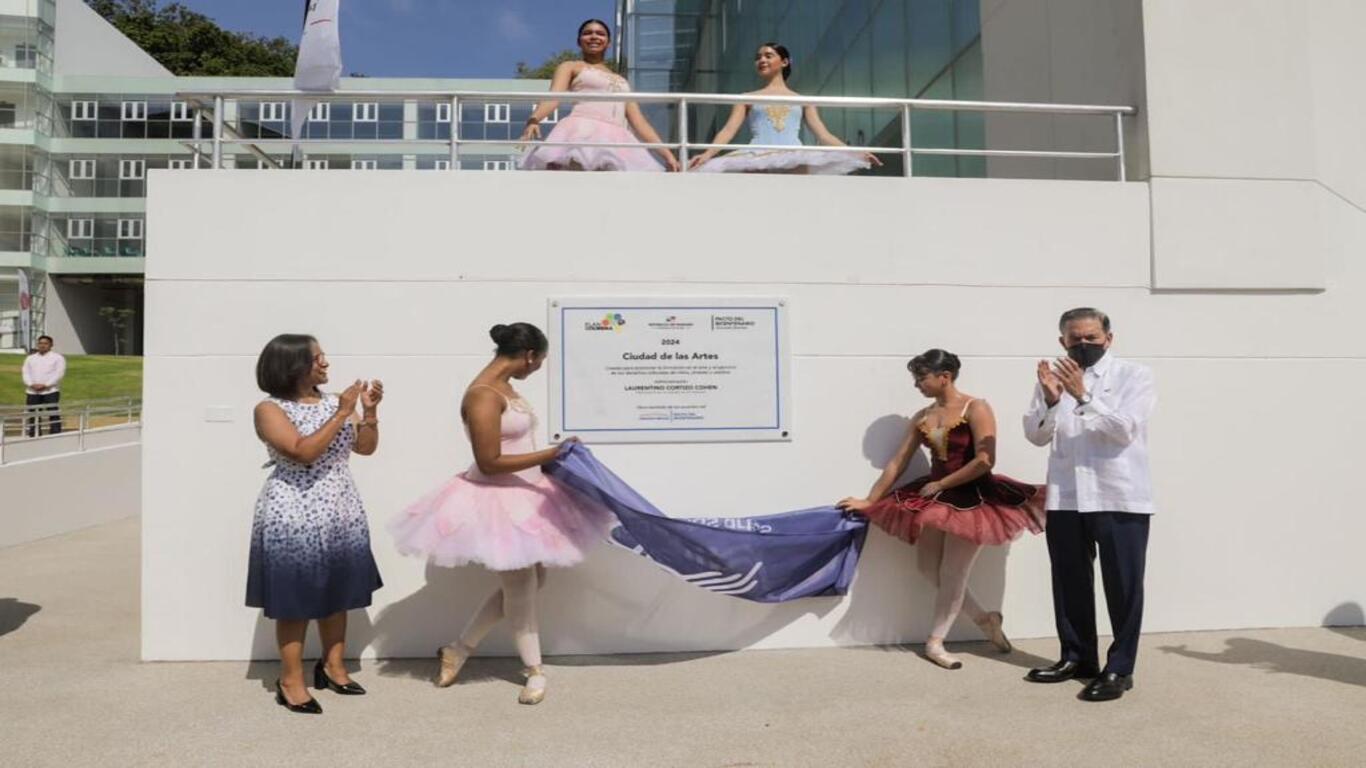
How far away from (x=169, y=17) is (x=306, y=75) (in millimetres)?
62924

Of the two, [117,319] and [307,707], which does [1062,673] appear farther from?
[117,319]

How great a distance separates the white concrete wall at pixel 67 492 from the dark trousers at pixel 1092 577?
34.9 ft

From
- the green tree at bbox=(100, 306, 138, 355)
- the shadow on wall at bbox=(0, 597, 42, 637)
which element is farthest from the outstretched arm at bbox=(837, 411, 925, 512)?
the green tree at bbox=(100, 306, 138, 355)

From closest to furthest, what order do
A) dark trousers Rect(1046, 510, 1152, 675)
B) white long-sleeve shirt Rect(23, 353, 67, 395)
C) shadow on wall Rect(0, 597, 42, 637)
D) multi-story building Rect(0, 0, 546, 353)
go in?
dark trousers Rect(1046, 510, 1152, 675) → shadow on wall Rect(0, 597, 42, 637) → white long-sleeve shirt Rect(23, 353, 67, 395) → multi-story building Rect(0, 0, 546, 353)

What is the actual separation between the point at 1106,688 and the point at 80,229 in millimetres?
48278

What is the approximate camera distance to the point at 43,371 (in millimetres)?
14219

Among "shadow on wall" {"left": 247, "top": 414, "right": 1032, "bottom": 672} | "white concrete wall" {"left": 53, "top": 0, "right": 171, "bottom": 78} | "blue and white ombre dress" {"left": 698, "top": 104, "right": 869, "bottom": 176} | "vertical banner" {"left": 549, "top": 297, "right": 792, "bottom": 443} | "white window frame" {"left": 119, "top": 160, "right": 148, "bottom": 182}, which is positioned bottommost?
"shadow on wall" {"left": 247, "top": 414, "right": 1032, "bottom": 672}

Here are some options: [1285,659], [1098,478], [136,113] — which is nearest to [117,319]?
[136,113]

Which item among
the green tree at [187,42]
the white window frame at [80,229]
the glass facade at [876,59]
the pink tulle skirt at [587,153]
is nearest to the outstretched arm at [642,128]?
the pink tulle skirt at [587,153]

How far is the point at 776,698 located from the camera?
4.91 metres

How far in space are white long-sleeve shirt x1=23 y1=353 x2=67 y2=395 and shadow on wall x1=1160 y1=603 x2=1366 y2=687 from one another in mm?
15174

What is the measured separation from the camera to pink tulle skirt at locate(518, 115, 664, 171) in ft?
21.1

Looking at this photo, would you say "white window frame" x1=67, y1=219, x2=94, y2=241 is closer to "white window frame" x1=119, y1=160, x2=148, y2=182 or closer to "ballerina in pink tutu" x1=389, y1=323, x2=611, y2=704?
"white window frame" x1=119, y1=160, x2=148, y2=182

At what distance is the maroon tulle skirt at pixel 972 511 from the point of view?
5.35 metres
